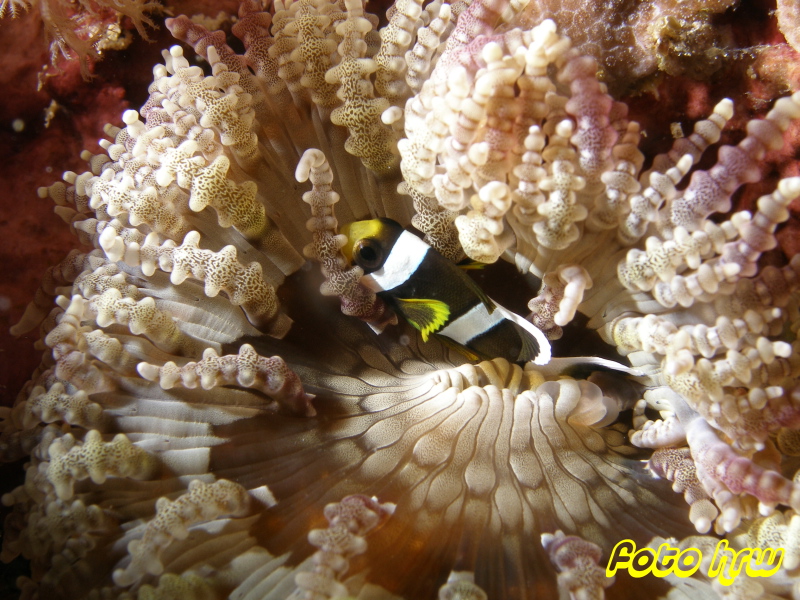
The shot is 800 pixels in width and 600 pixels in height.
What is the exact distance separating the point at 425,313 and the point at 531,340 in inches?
16.1

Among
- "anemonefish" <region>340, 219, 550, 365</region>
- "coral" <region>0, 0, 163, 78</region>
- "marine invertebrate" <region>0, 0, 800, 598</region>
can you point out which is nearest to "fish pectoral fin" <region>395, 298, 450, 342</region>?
"anemonefish" <region>340, 219, 550, 365</region>

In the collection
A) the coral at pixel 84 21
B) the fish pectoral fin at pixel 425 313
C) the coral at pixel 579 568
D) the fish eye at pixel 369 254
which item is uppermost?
the coral at pixel 84 21

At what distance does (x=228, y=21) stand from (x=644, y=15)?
202 cm

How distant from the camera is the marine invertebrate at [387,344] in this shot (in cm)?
151

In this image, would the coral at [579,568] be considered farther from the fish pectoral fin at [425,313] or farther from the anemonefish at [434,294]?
the fish pectoral fin at [425,313]

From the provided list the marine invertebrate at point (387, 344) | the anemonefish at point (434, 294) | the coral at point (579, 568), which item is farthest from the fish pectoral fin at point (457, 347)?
the coral at point (579, 568)

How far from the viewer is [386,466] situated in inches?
→ 72.4

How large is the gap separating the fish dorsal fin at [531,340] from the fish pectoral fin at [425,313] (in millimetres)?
214

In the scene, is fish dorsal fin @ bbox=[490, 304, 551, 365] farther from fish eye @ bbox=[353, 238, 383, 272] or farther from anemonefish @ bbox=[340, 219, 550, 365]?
fish eye @ bbox=[353, 238, 383, 272]

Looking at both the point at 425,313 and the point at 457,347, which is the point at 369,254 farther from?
the point at 457,347

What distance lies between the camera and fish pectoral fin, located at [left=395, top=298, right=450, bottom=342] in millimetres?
1996

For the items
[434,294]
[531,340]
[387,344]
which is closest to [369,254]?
[434,294]

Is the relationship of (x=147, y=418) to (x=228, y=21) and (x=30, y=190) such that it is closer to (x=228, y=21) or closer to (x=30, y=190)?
(x=30, y=190)

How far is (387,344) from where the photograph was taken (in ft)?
7.29
